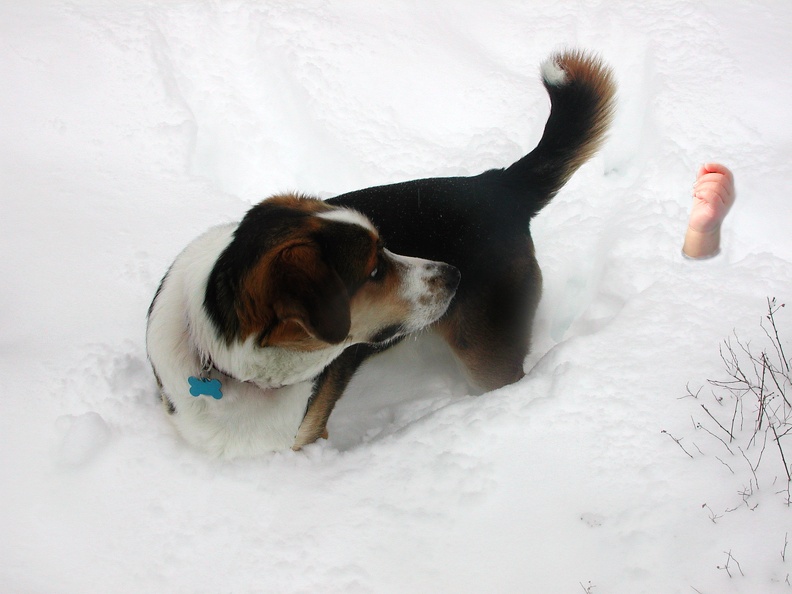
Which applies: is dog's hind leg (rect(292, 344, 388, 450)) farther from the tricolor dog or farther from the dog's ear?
the dog's ear

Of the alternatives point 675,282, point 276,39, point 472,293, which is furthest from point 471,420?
point 276,39

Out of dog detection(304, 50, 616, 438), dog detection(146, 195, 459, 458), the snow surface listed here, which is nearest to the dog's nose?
dog detection(146, 195, 459, 458)

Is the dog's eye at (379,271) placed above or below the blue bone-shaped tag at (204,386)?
above

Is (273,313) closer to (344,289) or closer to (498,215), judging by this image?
(344,289)

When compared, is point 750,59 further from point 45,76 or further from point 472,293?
point 45,76

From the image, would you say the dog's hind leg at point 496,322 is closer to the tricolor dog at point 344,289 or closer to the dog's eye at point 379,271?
the tricolor dog at point 344,289

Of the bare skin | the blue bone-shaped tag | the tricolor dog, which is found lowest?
the blue bone-shaped tag

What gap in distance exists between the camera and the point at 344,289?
2.04 meters

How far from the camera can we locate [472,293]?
293 centimetres

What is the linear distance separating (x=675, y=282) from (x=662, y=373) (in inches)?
25.8

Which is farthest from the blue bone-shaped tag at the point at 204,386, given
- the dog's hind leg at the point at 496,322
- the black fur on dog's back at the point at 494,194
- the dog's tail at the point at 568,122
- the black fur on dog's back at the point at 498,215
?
the dog's tail at the point at 568,122

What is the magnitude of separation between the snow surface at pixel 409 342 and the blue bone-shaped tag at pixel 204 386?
1.57ft

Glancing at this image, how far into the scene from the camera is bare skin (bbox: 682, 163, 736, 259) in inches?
109

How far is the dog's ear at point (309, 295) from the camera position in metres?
1.94
